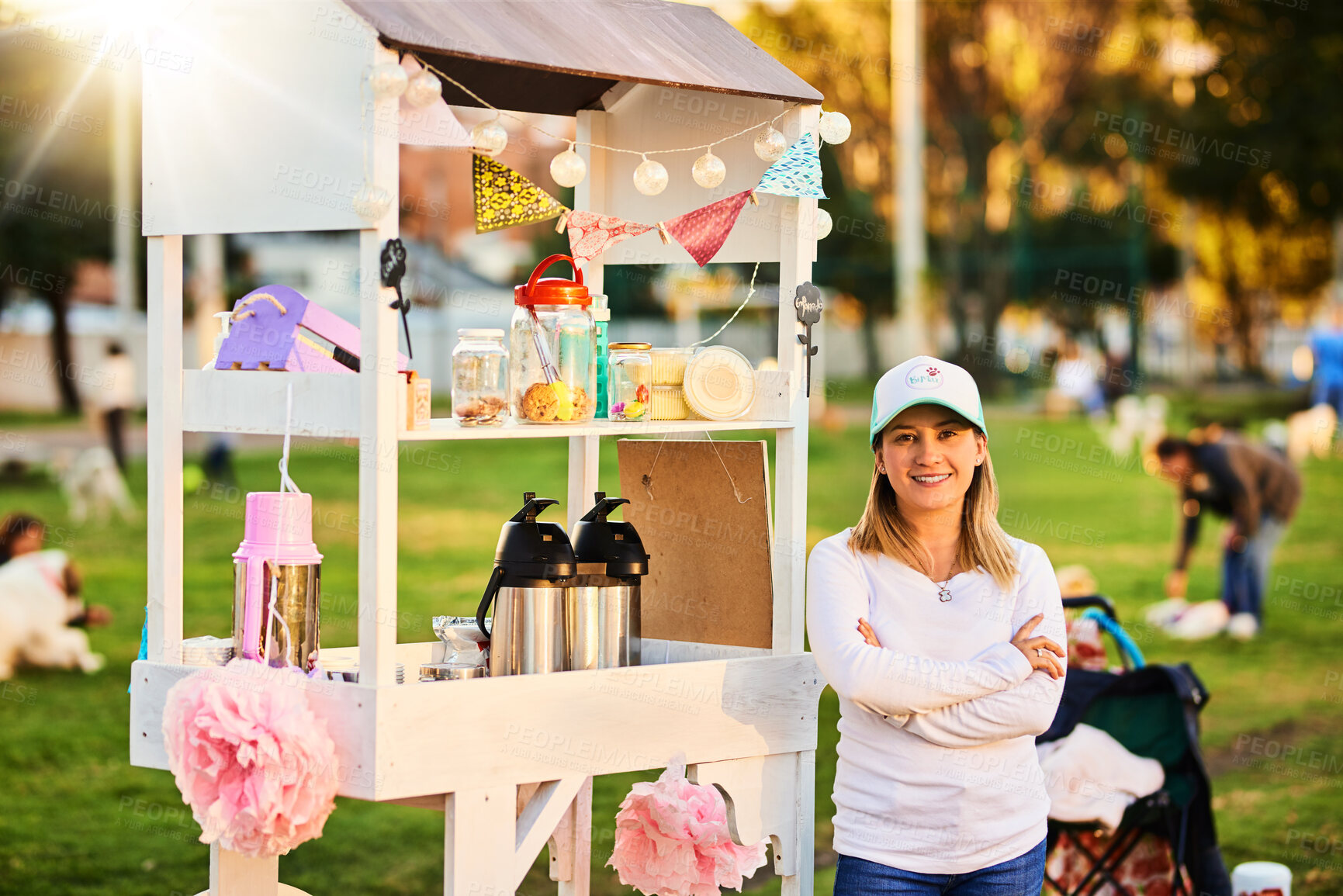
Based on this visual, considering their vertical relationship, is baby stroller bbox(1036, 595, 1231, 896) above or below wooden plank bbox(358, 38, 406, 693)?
below

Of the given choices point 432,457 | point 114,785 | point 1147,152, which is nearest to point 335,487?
point 432,457

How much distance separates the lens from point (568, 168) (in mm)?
2951

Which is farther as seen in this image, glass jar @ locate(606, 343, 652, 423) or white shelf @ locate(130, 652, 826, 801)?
glass jar @ locate(606, 343, 652, 423)

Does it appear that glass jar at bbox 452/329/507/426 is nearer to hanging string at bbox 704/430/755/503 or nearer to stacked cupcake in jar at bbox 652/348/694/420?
stacked cupcake in jar at bbox 652/348/694/420

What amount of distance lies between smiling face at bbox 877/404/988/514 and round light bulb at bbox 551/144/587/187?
2.71 ft

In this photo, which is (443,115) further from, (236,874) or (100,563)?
(100,563)

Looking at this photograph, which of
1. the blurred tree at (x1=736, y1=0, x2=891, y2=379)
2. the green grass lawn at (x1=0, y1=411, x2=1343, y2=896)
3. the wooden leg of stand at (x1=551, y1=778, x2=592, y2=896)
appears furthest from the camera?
the blurred tree at (x1=736, y1=0, x2=891, y2=379)

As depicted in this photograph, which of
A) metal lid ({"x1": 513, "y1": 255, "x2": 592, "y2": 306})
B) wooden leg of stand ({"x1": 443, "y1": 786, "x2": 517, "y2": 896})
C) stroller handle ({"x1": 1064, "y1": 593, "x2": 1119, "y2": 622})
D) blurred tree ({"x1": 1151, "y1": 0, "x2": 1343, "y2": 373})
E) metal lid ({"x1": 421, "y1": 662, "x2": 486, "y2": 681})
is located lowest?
wooden leg of stand ({"x1": 443, "y1": 786, "x2": 517, "y2": 896})

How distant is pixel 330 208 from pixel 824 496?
10842 mm

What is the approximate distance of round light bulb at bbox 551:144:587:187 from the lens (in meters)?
2.93

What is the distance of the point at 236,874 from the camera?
290cm

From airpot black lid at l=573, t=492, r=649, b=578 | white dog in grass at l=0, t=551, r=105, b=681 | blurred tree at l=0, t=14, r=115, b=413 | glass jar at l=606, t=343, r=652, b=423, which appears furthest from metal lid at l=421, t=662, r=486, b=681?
blurred tree at l=0, t=14, r=115, b=413

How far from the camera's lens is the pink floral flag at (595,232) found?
120 inches

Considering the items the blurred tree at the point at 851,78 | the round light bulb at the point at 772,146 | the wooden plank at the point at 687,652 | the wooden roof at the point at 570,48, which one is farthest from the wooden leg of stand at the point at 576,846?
the blurred tree at the point at 851,78
